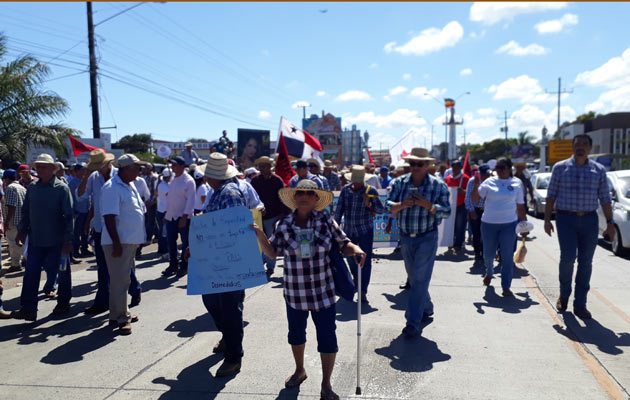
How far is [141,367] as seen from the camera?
4.52 m

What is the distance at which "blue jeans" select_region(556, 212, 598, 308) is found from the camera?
5.75 metres

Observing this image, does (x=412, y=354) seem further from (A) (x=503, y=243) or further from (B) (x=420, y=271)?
(A) (x=503, y=243)

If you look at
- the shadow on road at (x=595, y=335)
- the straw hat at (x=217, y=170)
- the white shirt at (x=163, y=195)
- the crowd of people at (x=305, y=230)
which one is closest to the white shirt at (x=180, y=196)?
the crowd of people at (x=305, y=230)

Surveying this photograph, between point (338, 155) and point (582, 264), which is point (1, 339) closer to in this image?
point (582, 264)

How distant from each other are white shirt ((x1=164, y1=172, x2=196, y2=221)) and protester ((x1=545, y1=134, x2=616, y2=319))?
215 inches

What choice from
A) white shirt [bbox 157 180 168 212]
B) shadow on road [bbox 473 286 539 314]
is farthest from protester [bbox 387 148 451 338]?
white shirt [bbox 157 180 168 212]

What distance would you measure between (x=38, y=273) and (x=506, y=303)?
19.3 feet

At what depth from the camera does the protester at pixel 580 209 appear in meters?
5.72

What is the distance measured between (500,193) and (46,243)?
19.5 feet

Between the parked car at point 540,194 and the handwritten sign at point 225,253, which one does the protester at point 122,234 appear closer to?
the handwritten sign at point 225,253

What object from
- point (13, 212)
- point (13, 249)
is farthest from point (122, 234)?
point (13, 249)

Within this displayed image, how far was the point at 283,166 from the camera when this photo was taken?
9523mm

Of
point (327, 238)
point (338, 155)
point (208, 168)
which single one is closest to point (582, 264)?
point (327, 238)

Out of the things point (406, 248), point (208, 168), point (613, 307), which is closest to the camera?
point (208, 168)
